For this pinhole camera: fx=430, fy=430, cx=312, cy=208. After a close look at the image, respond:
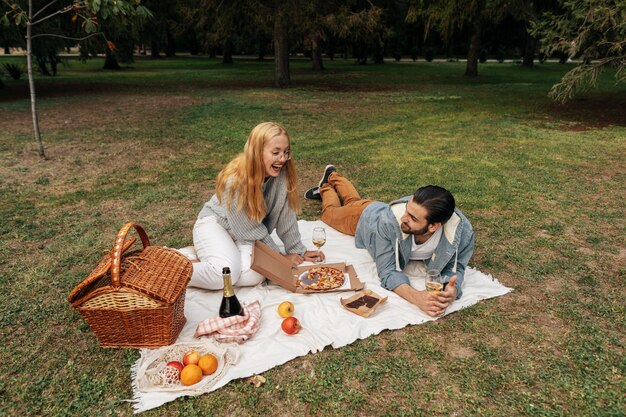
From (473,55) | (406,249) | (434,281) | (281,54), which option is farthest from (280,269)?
(473,55)

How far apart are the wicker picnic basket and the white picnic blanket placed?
0.59 ft

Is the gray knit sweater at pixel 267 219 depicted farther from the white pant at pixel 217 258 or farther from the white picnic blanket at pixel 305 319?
the white picnic blanket at pixel 305 319

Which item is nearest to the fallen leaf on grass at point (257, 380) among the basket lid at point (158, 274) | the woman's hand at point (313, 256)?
the basket lid at point (158, 274)

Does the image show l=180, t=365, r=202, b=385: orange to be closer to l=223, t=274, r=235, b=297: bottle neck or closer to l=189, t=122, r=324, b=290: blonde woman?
l=223, t=274, r=235, b=297: bottle neck

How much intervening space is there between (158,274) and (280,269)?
121 cm

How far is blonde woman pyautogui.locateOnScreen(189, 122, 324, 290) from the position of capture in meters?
3.63

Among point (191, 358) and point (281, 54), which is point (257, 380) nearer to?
point (191, 358)

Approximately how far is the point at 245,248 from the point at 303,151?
16.3 ft

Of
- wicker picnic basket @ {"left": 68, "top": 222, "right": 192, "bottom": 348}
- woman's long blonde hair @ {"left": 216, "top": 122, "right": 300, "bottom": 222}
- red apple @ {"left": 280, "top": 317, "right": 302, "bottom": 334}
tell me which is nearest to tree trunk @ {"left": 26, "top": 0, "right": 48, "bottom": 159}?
woman's long blonde hair @ {"left": 216, "top": 122, "right": 300, "bottom": 222}

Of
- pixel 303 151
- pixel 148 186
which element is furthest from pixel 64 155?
pixel 303 151

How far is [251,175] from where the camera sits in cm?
369

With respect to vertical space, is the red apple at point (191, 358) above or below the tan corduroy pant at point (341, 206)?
below

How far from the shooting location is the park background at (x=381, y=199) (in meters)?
2.71

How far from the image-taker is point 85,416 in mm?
2537
